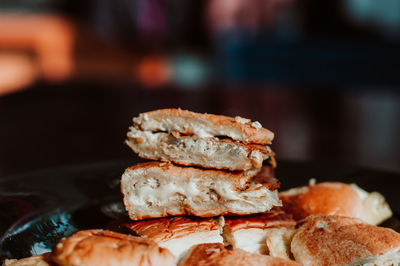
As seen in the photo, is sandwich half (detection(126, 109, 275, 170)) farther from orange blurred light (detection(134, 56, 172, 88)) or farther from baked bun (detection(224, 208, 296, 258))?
orange blurred light (detection(134, 56, 172, 88))

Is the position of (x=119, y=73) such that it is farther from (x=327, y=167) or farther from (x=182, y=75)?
(x=327, y=167)

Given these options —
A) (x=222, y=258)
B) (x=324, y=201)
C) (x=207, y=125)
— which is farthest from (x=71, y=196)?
(x=324, y=201)

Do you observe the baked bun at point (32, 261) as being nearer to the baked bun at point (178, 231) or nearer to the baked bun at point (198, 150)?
the baked bun at point (178, 231)

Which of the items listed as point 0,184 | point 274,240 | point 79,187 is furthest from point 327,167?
point 0,184

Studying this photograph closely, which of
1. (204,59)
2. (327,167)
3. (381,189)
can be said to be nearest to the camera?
(381,189)

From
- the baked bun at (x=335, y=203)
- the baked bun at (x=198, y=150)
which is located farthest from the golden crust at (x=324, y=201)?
the baked bun at (x=198, y=150)

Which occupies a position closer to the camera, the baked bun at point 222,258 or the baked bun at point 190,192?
the baked bun at point 222,258
